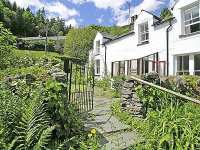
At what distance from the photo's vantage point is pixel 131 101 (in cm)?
855

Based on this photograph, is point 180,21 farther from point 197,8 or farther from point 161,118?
point 161,118

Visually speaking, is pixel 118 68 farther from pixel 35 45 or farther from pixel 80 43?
pixel 35 45

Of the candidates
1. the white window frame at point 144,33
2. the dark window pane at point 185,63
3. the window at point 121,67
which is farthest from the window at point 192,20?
the window at point 121,67

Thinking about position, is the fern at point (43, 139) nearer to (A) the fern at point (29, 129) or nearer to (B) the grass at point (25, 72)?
(A) the fern at point (29, 129)

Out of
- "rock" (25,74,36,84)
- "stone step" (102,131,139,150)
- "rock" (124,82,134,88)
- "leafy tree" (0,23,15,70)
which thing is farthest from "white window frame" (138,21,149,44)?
"rock" (25,74,36,84)

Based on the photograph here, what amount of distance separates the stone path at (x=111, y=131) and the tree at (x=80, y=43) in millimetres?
26122

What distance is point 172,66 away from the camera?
16.6 metres

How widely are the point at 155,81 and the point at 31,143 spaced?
5.39 meters

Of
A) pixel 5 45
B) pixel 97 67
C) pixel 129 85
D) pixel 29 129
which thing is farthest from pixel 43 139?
pixel 97 67

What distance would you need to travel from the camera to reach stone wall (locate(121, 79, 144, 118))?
816 centimetres

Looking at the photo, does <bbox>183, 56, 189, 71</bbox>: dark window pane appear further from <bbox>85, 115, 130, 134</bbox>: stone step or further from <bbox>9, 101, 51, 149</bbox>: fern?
<bbox>9, 101, 51, 149</bbox>: fern

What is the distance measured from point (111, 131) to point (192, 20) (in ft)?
37.0

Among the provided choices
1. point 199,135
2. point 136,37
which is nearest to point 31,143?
point 199,135

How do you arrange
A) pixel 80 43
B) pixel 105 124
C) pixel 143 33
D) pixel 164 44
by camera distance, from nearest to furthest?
pixel 105 124
pixel 164 44
pixel 143 33
pixel 80 43
